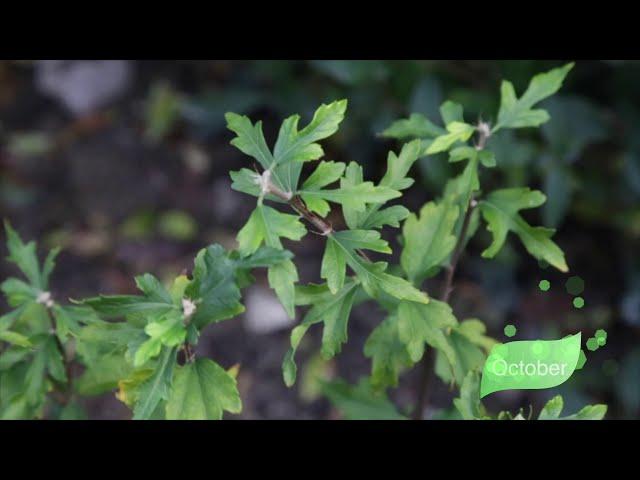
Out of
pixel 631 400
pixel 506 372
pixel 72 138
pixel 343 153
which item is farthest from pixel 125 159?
pixel 506 372

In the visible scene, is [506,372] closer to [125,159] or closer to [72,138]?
[125,159]

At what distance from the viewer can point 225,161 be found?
3771 millimetres

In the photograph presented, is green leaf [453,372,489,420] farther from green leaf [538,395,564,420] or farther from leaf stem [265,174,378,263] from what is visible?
leaf stem [265,174,378,263]

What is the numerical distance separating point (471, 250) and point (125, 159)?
1.90 m

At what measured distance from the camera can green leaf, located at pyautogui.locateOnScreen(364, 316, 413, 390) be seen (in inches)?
58.6

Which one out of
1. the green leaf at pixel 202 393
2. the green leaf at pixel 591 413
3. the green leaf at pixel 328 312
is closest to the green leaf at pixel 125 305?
the green leaf at pixel 202 393

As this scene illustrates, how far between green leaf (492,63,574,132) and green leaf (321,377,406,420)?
681 millimetres

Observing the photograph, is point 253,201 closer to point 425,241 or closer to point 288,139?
point 425,241

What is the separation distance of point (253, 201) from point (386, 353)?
2.17m

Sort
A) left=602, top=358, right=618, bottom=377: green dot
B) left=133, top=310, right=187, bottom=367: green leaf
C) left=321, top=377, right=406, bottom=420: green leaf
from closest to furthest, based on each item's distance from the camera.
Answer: left=133, top=310, right=187, bottom=367: green leaf, left=321, top=377, right=406, bottom=420: green leaf, left=602, top=358, right=618, bottom=377: green dot

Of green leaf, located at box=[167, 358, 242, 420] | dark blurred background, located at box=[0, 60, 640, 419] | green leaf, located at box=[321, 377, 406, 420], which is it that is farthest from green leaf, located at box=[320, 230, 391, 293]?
dark blurred background, located at box=[0, 60, 640, 419]

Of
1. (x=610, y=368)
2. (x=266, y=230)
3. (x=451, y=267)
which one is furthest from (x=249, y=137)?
(x=610, y=368)

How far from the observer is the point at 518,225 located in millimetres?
1444

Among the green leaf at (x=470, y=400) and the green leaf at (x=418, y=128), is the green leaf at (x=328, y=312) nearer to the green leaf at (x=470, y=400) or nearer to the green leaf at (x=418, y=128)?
the green leaf at (x=470, y=400)
